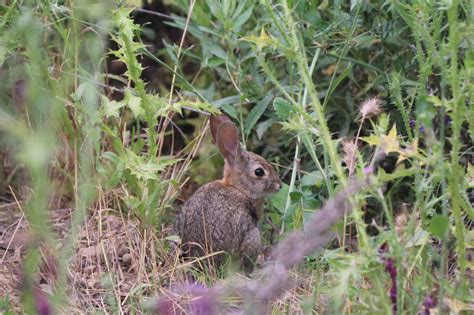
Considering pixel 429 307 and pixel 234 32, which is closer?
pixel 429 307

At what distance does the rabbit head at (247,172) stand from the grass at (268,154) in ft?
0.47

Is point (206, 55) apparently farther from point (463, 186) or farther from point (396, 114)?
point (463, 186)

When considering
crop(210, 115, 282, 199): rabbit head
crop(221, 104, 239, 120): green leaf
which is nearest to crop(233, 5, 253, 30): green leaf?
crop(221, 104, 239, 120): green leaf

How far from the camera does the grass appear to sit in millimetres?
3490

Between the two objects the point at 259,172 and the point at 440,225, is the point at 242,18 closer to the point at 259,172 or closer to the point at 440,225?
the point at 259,172

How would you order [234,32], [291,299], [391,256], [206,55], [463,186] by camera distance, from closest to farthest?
1. [391,256]
2. [463,186]
3. [291,299]
4. [234,32]
5. [206,55]

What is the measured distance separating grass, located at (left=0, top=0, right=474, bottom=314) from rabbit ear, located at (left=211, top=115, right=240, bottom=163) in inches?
4.1

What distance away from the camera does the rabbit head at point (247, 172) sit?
548 centimetres

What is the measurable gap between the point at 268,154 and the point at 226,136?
847mm

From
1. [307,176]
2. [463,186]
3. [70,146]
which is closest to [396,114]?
[307,176]

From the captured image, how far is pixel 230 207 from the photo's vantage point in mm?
5172

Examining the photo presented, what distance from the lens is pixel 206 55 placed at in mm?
5797

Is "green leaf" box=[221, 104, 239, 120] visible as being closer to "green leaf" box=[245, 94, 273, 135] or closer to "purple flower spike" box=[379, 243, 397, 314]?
"green leaf" box=[245, 94, 273, 135]

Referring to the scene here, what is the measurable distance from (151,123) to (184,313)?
1042mm
